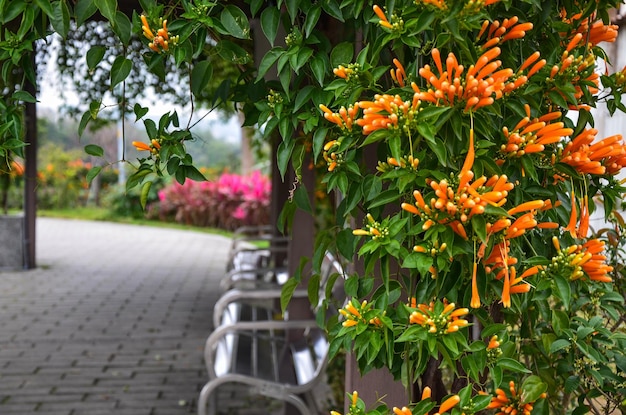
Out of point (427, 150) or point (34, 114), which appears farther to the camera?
point (34, 114)

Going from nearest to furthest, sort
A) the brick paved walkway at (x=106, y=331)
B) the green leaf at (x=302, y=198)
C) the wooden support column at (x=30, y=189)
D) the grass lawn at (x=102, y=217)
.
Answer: the green leaf at (x=302, y=198), the brick paved walkway at (x=106, y=331), the wooden support column at (x=30, y=189), the grass lawn at (x=102, y=217)

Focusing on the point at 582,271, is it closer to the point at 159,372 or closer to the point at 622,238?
the point at 622,238

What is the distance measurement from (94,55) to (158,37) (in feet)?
0.71

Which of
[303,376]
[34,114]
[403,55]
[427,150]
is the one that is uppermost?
[34,114]

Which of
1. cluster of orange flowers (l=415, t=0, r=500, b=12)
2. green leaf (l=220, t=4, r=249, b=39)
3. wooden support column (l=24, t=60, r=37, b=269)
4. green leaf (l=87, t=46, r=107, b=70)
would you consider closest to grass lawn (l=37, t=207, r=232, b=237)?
wooden support column (l=24, t=60, r=37, b=269)

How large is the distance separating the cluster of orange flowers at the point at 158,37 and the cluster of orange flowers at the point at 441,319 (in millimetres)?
730

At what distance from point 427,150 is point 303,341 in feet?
9.59

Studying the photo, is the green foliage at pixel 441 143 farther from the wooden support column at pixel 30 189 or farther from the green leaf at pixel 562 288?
the wooden support column at pixel 30 189

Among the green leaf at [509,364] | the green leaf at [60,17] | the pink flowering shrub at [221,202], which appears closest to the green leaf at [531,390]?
the green leaf at [509,364]

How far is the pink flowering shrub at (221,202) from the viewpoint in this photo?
13.9 meters

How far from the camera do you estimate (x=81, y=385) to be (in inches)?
184

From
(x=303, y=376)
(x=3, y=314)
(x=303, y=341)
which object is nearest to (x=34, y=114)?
(x=3, y=314)

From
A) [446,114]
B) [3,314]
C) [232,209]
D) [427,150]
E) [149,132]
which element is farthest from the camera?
[232,209]

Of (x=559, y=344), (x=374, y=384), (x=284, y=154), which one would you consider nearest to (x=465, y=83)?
(x=284, y=154)
